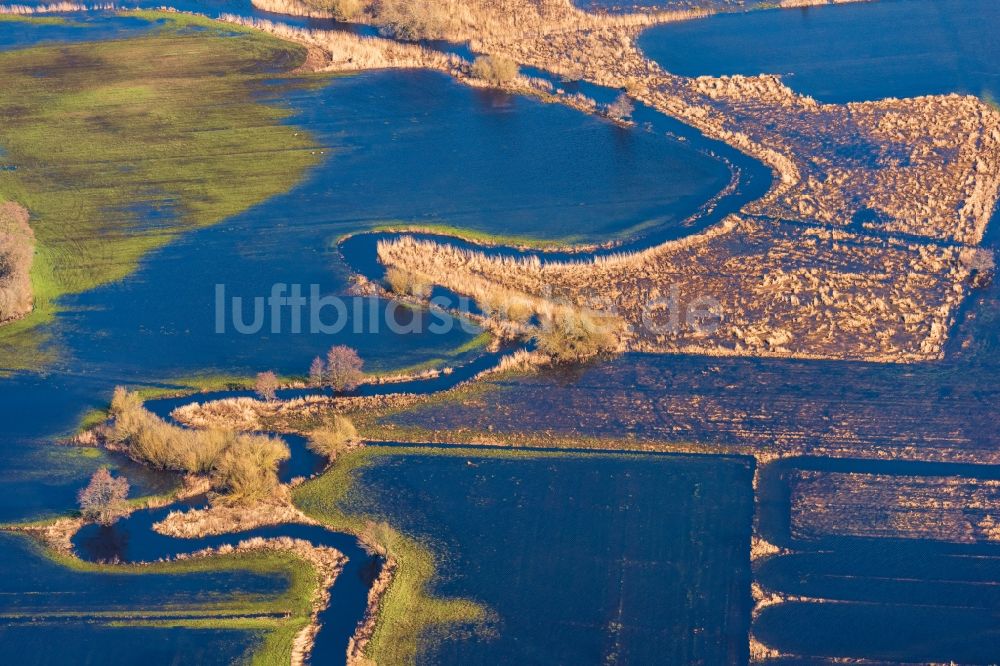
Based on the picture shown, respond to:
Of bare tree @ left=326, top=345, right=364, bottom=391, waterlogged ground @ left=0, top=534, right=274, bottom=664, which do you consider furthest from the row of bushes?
waterlogged ground @ left=0, top=534, right=274, bottom=664

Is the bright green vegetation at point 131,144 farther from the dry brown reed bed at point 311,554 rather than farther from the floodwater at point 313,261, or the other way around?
the dry brown reed bed at point 311,554

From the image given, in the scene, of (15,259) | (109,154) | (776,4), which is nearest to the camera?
(15,259)

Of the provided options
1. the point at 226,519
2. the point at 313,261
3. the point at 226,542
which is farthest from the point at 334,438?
the point at 313,261

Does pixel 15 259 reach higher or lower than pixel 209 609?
higher

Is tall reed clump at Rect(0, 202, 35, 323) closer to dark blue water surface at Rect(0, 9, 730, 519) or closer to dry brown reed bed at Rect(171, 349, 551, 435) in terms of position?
dark blue water surface at Rect(0, 9, 730, 519)

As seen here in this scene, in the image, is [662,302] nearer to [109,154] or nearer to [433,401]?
[433,401]

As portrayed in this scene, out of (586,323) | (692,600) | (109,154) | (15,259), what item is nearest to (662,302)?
(586,323)

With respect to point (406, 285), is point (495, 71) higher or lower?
higher

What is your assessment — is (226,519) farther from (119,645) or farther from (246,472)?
(119,645)
